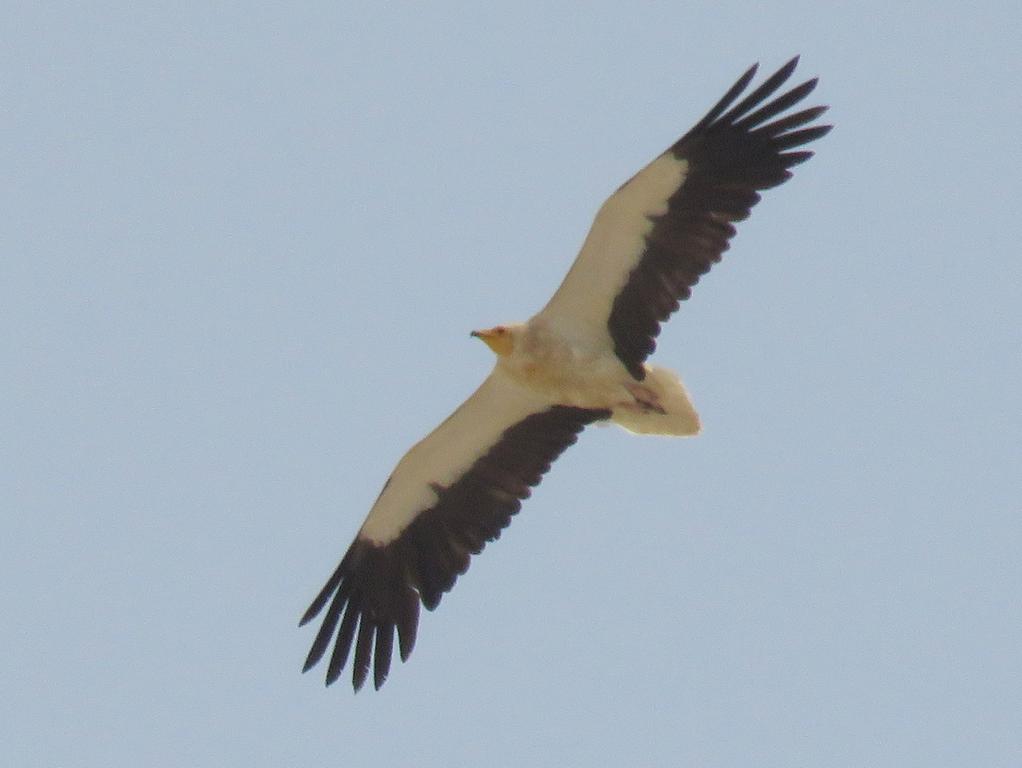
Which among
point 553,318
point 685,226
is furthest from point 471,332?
point 685,226

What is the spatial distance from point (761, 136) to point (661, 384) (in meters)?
1.75

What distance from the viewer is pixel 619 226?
13617 millimetres

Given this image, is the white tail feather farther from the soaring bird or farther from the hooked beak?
the hooked beak

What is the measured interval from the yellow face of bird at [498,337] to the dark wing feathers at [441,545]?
853 millimetres

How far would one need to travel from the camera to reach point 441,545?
1463 cm

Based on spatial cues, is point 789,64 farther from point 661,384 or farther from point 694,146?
point 661,384

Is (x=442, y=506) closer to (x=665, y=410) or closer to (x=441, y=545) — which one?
(x=441, y=545)

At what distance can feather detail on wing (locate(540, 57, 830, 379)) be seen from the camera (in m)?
13.5

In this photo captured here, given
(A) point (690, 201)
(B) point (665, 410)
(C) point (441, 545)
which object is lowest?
(C) point (441, 545)

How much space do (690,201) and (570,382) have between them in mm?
1450

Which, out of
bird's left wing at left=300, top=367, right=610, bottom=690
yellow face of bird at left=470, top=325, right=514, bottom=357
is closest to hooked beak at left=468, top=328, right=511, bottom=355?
yellow face of bird at left=470, top=325, right=514, bottom=357

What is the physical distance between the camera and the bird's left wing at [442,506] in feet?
47.6

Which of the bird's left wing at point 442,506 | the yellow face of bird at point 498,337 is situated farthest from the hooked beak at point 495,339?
the bird's left wing at point 442,506

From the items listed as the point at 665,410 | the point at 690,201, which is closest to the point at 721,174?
the point at 690,201
